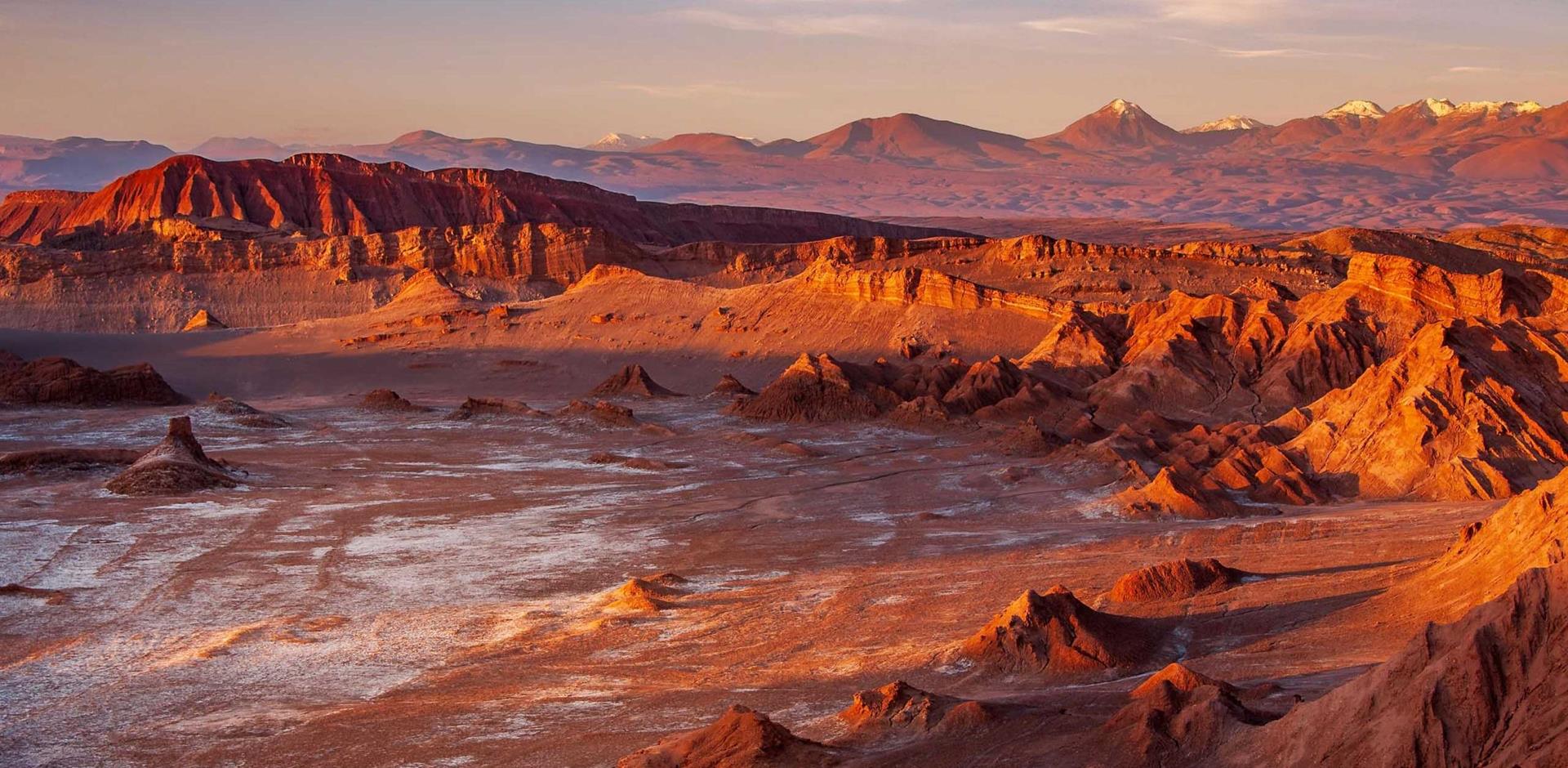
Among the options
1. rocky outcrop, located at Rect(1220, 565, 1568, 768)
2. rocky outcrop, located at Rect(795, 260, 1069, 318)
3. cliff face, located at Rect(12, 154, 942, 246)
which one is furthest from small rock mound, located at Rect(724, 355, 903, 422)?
cliff face, located at Rect(12, 154, 942, 246)

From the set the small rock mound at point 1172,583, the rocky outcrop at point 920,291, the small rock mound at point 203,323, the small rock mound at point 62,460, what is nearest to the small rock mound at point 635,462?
the small rock mound at point 62,460

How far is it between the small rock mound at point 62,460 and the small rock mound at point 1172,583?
26.4m

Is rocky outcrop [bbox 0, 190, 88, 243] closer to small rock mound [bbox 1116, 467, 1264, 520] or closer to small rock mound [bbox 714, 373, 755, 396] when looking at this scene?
small rock mound [bbox 714, 373, 755, 396]

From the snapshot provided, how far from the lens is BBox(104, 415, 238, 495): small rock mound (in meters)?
33.7

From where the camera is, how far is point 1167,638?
1662 cm

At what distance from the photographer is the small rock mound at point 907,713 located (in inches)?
519

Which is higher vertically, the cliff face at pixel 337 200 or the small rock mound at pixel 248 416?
the cliff face at pixel 337 200

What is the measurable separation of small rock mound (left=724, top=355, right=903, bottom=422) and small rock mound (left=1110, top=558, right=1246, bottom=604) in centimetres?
2777

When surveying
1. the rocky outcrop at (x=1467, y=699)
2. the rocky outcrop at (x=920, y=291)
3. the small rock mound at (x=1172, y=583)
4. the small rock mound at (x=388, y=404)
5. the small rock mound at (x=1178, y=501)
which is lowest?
the small rock mound at (x=388, y=404)

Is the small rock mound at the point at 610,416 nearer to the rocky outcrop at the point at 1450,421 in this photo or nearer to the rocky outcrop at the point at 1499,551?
the rocky outcrop at the point at 1450,421

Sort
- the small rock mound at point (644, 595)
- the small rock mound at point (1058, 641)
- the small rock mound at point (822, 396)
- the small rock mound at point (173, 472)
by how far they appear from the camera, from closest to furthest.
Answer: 1. the small rock mound at point (1058, 641)
2. the small rock mound at point (644, 595)
3. the small rock mound at point (173, 472)
4. the small rock mound at point (822, 396)

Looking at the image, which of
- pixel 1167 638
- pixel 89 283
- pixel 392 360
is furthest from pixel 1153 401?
pixel 89 283

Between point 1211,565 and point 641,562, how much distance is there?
10.1 meters

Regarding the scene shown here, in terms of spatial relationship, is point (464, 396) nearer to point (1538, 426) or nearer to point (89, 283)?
point (89, 283)
